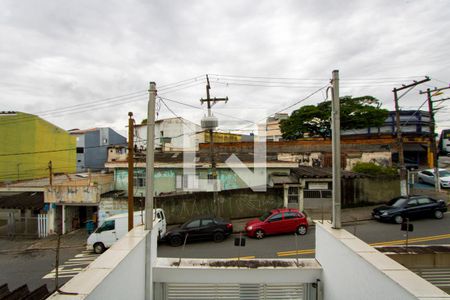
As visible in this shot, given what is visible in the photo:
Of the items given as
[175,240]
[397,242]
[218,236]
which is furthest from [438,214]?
[175,240]

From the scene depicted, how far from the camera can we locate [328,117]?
33.8m

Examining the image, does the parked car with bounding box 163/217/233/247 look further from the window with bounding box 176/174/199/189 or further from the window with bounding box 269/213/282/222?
the window with bounding box 176/174/199/189

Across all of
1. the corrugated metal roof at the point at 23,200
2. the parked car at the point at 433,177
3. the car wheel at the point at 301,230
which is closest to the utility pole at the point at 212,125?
the car wheel at the point at 301,230

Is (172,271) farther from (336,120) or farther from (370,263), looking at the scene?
(336,120)

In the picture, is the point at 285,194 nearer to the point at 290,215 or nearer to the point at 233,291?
the point at 290,215

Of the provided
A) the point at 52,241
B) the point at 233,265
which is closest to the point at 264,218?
the point at 233,265

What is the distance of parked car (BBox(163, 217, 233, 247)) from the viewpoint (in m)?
13.3

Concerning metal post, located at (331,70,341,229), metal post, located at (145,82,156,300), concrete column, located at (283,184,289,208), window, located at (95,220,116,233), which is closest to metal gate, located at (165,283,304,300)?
metal post, located at (145,82,156,300)

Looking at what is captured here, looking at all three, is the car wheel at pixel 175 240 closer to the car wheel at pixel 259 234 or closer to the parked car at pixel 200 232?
the parked car at pixel 200 232

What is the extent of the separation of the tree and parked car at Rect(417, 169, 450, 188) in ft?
39.0

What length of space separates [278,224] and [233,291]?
27.3 feet

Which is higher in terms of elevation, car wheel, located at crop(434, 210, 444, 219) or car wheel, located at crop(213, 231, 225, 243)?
car wheel, located at crop(434, 210, 444, 219)

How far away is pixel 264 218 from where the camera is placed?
14.1 meters

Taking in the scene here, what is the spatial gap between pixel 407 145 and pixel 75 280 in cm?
4038
